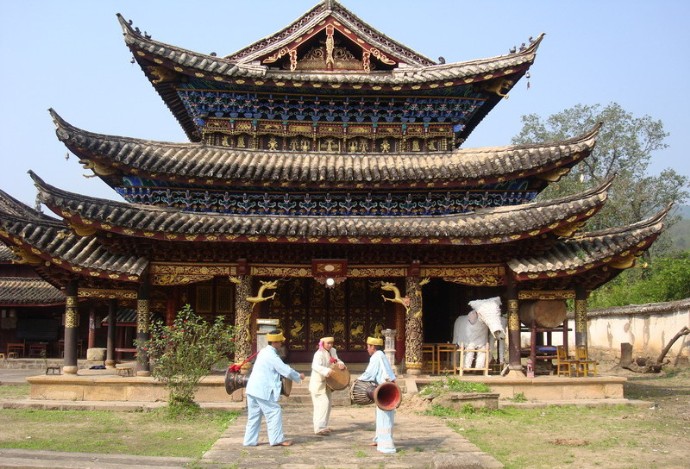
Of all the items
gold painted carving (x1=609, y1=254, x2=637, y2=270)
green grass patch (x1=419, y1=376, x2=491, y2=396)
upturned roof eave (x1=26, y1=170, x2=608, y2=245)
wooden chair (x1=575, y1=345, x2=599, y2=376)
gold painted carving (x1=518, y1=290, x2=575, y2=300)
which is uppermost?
upturned roof eave (x1=26, y1=170, x2=608, y2=245)

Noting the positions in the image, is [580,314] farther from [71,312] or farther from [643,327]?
[643,327]

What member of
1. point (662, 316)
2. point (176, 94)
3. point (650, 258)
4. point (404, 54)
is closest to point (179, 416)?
point (176, 94)

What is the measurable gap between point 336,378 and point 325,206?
24.3ft

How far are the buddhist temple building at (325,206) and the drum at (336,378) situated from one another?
209 inches

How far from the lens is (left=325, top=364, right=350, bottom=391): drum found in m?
12.8

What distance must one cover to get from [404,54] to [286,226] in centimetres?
Result: 697

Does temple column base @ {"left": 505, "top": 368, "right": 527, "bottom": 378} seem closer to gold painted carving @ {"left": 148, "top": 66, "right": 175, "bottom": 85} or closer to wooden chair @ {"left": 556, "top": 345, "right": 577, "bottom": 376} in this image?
wooden chair @ {"left": 556, "top": 345, "right": 577, "bottom": 376}

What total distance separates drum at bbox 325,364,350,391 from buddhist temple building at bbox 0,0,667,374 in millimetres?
5310

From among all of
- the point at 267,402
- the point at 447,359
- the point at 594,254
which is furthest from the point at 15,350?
the point at 594,254

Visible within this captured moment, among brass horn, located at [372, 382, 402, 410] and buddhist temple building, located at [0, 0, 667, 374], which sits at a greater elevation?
buddhist temple building, located at [0, 0, 667, 374]

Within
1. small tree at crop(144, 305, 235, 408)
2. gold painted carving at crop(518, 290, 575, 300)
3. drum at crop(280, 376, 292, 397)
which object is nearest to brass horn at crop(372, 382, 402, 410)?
drum at crop(280, 376, 292, 397)

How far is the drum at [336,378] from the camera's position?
42.1ft

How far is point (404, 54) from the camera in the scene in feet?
70.3

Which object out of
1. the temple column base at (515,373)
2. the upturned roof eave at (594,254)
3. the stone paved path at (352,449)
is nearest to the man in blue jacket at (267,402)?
the stone paved path at (352,449)
